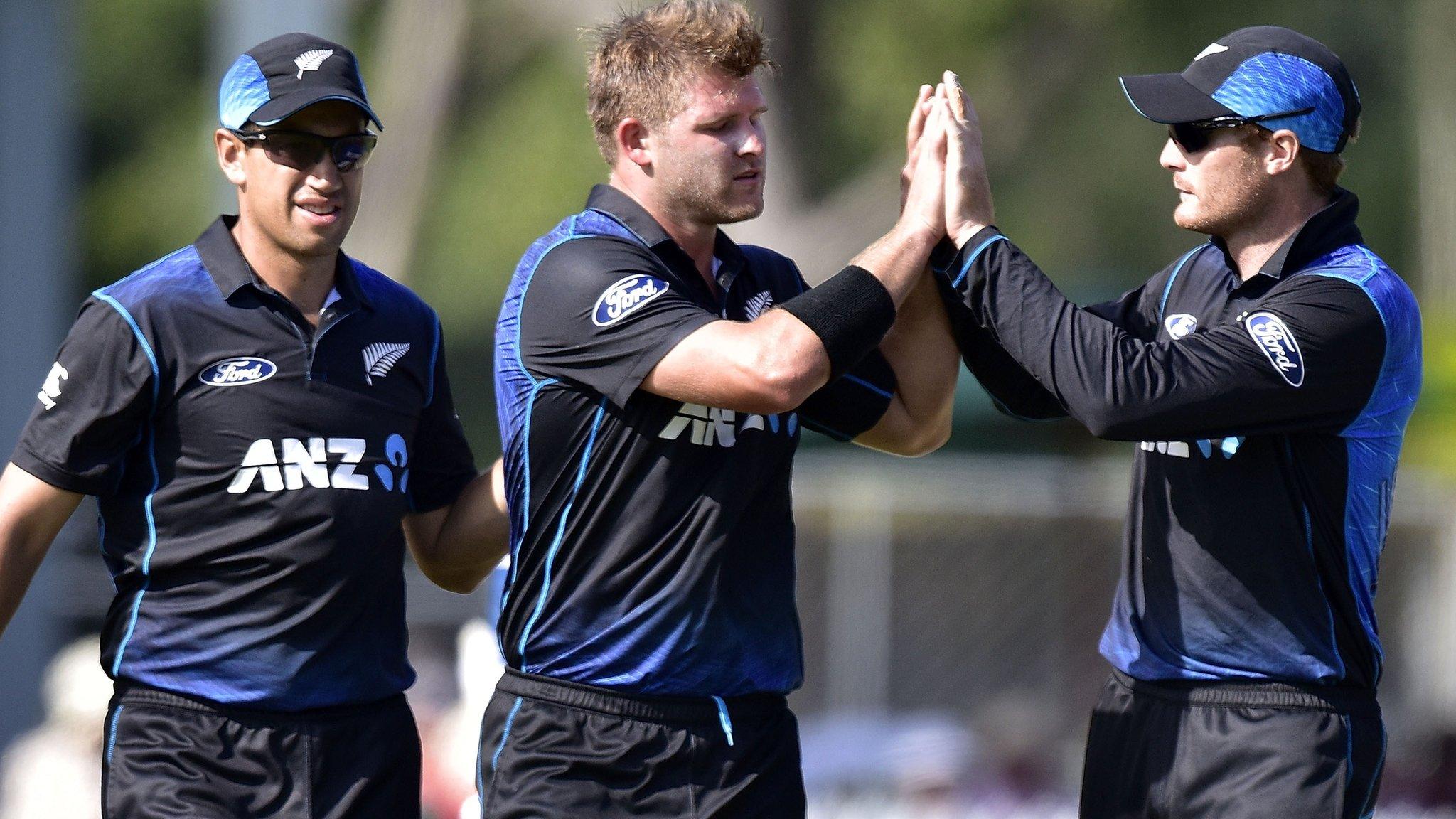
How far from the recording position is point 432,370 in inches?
158

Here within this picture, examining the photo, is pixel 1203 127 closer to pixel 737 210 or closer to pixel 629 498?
pixel 737 210

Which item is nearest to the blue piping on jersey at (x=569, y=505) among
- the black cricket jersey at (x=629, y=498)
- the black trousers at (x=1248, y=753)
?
the black cricket jersey at (x=629, y=498)

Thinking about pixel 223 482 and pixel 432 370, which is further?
pixel 432 370

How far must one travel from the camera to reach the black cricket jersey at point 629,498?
344 cm

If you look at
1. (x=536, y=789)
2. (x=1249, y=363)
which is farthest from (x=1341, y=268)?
(x=536, y=789)

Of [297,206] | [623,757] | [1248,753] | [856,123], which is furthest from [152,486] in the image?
[856,123]

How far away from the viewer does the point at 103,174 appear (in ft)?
70.3

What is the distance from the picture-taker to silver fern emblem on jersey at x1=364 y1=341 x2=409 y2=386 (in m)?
3.82

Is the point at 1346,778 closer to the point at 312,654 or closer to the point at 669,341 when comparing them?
the point at 669,341

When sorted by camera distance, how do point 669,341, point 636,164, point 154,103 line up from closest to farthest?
1. point 669,341
2. point 636,164
3. point 154,103

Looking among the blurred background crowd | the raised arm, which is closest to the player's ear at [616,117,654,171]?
the raised arm

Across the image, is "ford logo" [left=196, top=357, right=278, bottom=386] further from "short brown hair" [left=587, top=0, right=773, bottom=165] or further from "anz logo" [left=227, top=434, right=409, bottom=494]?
"short brown hair" [left=587, top=0, right=773, bottom=165]

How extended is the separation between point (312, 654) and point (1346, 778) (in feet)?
6.80

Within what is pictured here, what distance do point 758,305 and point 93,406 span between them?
1.35 metres
